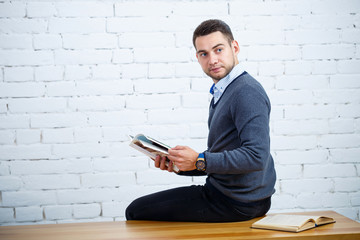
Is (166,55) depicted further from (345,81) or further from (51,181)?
(345,81)

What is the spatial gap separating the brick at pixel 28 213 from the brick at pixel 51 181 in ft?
0.44

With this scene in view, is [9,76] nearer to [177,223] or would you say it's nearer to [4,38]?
[4,38]

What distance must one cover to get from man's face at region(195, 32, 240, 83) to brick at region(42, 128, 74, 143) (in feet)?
3.47

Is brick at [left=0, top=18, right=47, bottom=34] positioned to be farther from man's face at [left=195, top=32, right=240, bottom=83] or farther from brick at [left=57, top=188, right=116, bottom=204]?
man's face at [left=195, top=32, right=240, bottom=83]

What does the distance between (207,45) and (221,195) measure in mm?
676

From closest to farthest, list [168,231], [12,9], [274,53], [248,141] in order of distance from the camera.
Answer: [248,141] < [168,231] < [12,9] < [274,53]

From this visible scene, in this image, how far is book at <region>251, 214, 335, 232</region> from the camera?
136cm

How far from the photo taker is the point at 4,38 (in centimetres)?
223

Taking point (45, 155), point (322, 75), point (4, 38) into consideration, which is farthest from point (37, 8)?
point (322, 75)

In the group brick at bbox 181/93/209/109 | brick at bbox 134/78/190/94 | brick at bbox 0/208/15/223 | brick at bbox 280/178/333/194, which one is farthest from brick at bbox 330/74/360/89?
brick at bbox 0/208/15/223

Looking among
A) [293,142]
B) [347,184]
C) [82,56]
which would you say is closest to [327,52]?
[293,142]

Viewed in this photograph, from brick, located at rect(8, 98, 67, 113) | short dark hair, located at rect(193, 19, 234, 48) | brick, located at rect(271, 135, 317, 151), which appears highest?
short dark hair, located at rect(193, 19, 234, 48)

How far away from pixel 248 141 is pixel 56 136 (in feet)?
4.45

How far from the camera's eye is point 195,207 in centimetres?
158
